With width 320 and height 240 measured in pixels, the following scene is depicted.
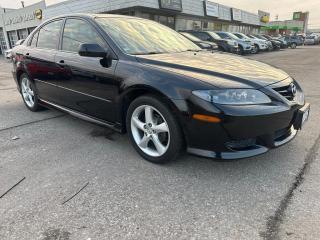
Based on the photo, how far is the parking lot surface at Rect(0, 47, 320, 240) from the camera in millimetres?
2051

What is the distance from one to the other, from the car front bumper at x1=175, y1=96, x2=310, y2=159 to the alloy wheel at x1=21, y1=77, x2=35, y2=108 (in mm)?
3541

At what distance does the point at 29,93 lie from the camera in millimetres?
5090

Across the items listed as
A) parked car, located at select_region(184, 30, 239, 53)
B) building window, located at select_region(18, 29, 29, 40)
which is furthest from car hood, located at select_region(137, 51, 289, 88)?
building window, located at select_region(18, 29, 29, 40)

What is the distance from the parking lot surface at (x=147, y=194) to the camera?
2051mm

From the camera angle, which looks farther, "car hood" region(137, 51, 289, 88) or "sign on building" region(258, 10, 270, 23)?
"sign on building" region(258, 10, 270, 23)

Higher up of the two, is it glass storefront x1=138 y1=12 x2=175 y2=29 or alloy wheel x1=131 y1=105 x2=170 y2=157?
glass storefront x1=138 y1=12 x2=175 y2=29

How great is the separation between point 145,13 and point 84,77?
62.4 feet

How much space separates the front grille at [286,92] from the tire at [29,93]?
12.6 feet

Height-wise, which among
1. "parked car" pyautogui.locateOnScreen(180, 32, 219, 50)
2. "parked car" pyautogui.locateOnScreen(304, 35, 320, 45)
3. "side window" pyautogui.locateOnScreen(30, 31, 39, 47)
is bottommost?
"parked car" pyautogui.locateOnScreen(304, 35, 320, 45)

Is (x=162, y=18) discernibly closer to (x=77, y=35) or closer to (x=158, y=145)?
(x=77, y=35)

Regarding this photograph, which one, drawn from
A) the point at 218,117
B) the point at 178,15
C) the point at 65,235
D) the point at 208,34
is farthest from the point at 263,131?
the point at 178,15

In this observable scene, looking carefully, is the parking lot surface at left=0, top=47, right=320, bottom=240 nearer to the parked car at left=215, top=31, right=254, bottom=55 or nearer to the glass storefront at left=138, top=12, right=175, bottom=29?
the parked car at left=215, top=31, right=254, bottom=55

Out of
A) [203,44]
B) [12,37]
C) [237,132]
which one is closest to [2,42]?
[12,37]

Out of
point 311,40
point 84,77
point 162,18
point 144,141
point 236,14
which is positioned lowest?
point 311,40
